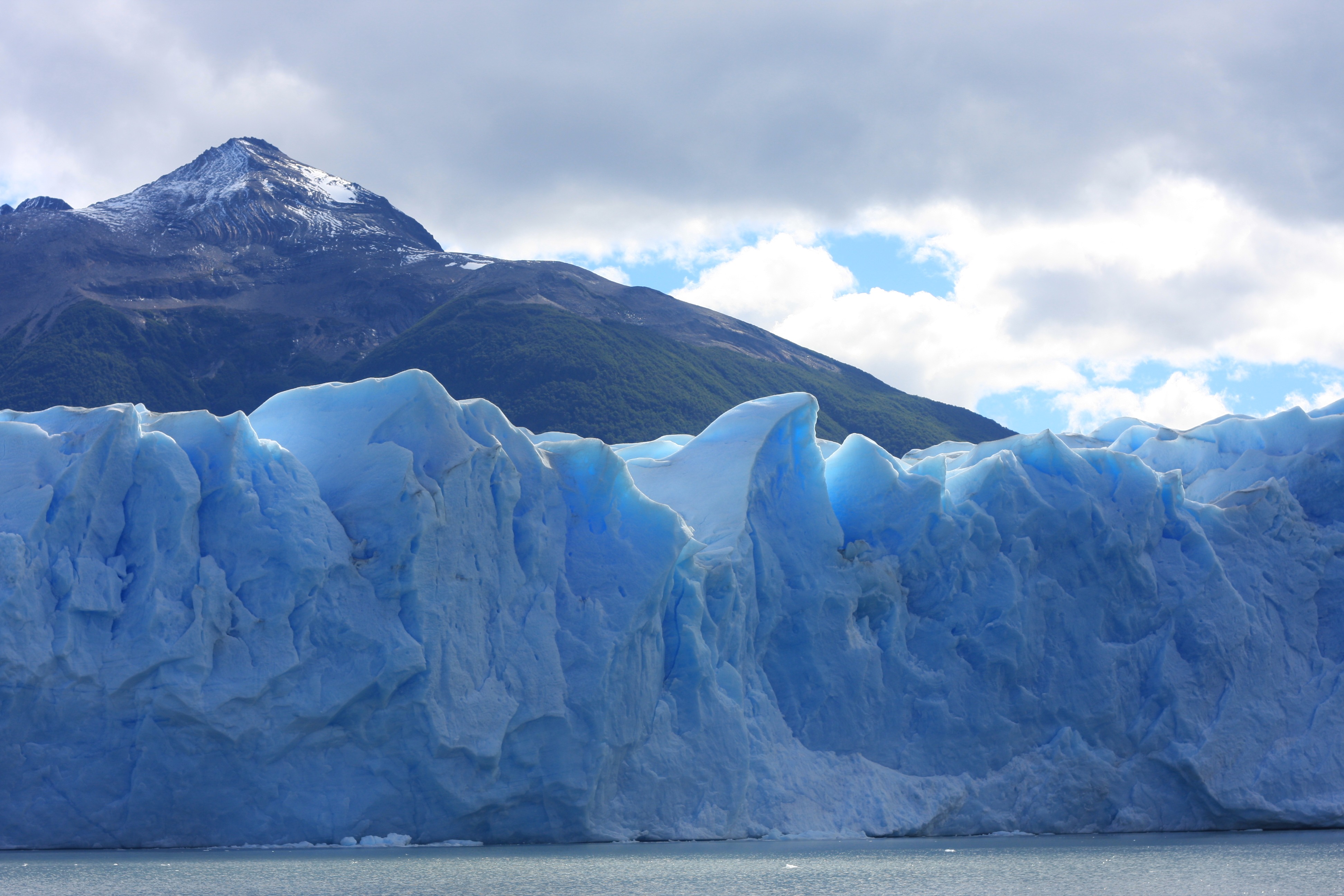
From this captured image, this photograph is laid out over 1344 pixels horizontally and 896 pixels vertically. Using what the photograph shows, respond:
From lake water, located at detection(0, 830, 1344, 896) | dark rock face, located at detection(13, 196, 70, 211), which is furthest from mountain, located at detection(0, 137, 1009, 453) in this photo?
lake water, located at detection(0, 830, 1344, 896)

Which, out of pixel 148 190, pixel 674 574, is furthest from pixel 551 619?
pixel 148 190

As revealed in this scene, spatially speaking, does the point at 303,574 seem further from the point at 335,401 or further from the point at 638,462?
the point at 638,462

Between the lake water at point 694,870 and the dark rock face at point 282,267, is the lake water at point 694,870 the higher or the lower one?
the lower one

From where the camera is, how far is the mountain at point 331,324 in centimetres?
6931

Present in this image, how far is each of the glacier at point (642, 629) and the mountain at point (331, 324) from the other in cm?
4299

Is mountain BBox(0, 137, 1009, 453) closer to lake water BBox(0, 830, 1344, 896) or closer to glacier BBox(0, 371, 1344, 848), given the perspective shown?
glacier BBox(0, 371, 1344, 848)

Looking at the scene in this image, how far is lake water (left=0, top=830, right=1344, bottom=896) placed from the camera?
12.2 m

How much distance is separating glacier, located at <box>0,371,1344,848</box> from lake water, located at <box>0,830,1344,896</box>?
0.88 m

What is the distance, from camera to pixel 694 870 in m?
14.0

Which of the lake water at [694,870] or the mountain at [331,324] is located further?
the mountain at [331,324]

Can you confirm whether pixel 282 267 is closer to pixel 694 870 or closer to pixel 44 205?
pixel 44 205

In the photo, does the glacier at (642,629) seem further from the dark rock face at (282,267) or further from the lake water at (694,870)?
the dark rock face at (282,267)

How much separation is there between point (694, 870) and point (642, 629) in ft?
13.0

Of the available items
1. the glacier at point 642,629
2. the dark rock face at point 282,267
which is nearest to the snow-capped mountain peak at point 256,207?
the dark rock face at point 282,267
